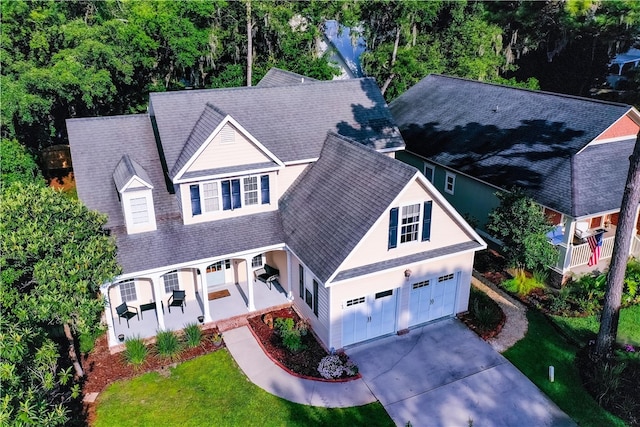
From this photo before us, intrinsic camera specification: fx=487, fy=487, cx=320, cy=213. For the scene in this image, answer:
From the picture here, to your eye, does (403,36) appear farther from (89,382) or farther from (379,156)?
(89,382)

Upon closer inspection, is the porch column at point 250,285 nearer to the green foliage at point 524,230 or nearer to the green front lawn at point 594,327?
the green foliage at point 524,230

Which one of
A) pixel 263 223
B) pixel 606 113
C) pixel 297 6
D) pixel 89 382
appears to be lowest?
pixel 89 382

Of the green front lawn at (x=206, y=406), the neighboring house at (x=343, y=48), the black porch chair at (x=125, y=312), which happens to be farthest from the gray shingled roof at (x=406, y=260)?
the neighboring house at (x=343, y=48)

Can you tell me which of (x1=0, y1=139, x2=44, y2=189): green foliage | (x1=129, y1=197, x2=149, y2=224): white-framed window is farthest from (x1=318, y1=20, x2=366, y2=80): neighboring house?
(x1=129, y1=197, x2=149, y2=224): white-framed window

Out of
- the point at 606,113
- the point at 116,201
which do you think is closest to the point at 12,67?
the point at 116,201

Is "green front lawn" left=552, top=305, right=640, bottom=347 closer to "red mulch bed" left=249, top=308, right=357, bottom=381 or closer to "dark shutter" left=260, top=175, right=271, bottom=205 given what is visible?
"red mulch bed" left=249, top=308, right=357, bottom=381
